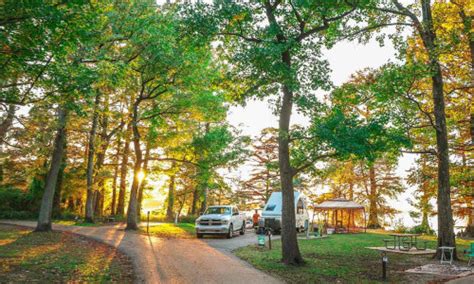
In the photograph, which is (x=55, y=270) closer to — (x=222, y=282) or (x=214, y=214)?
(x=222, y=282)

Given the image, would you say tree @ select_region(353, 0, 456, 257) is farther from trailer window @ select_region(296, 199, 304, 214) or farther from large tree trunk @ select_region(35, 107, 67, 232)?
large tree trunk @ select_region(35, 107, 67, 232)

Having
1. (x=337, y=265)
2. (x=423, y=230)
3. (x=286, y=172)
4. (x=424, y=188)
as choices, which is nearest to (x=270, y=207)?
(x=424, y=188)

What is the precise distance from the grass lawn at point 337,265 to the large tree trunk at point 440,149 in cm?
126

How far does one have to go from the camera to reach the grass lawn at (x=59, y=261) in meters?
8.40

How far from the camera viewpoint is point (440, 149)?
14.9m

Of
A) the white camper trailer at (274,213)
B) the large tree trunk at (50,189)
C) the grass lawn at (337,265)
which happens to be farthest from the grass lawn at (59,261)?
the white camper trailer at (274,213)

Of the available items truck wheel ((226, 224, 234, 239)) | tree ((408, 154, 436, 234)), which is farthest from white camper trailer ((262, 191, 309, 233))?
tree ((408, 154, 436, 234))

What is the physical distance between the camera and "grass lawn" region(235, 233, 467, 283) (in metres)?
9.88

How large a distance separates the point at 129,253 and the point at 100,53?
338 inches

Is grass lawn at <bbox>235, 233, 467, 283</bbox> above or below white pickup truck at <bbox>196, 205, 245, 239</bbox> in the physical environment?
below

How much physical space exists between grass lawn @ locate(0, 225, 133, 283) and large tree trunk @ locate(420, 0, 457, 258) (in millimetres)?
11743

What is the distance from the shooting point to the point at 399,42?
1482cm

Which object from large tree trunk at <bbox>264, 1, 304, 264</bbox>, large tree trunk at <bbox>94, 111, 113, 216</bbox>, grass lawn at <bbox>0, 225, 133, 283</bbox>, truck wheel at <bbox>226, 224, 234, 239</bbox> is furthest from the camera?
large tree trunk at <bbox>94, 111, 113, 216</bbox>

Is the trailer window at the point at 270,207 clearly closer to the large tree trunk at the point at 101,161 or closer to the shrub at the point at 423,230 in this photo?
the large tree trunk at the point at 101,161
